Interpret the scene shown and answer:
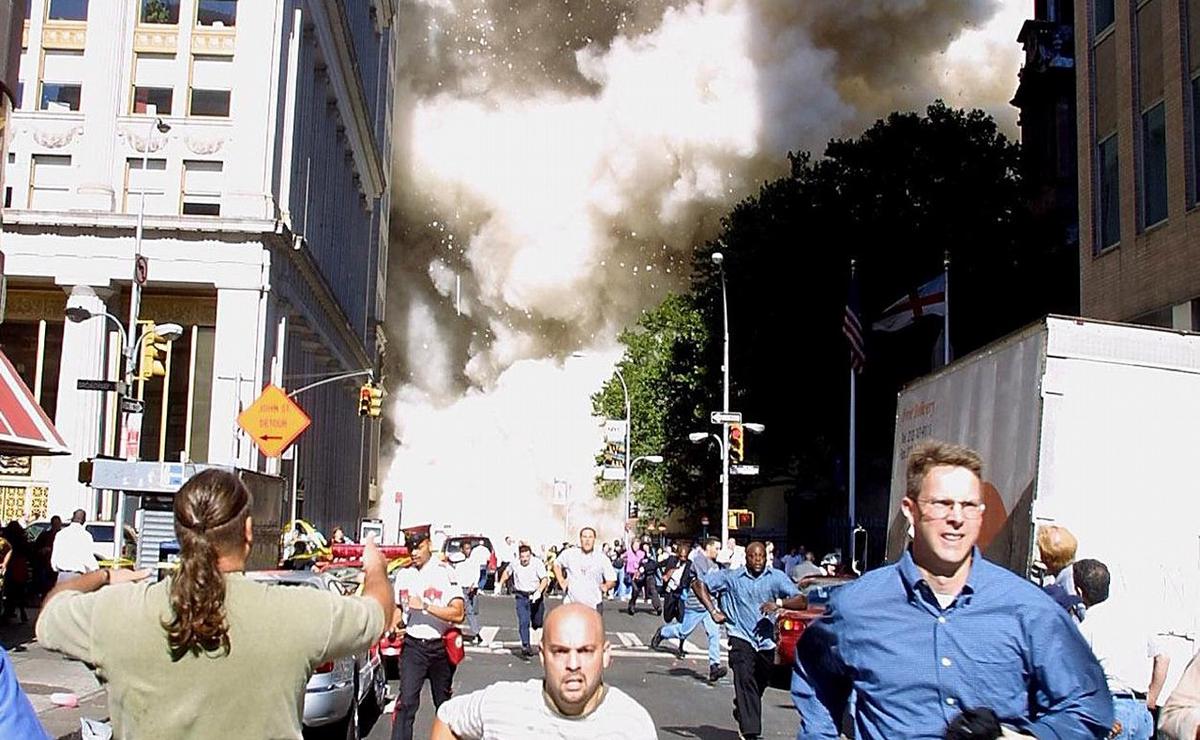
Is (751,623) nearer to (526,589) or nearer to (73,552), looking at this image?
(526,589)

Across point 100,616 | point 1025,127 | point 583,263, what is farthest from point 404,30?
point 100,616

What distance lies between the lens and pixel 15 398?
595 inches

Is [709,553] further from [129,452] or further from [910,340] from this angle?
[910,340]

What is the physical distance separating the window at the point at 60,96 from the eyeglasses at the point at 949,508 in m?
39.4

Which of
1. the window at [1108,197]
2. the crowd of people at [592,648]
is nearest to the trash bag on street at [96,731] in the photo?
the crowd of people at [592,648]

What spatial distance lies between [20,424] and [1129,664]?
1161 centimetres

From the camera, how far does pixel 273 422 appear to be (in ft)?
70.2

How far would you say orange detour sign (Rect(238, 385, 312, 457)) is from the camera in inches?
838

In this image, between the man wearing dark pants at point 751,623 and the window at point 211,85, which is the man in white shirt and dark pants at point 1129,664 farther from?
the window at point 211,85

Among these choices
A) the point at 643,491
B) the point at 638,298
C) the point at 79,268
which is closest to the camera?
the point at 79,268

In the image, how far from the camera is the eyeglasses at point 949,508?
367cm

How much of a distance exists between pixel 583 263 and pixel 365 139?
53.5 ft

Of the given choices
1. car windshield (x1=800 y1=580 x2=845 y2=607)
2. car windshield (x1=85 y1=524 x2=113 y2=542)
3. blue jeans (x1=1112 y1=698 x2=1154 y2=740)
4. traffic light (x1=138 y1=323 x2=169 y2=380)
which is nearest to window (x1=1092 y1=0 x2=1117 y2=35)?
car windshield (x1=800 y1=580 x2=845 y2=607)

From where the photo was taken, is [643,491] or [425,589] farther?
[643,491]
